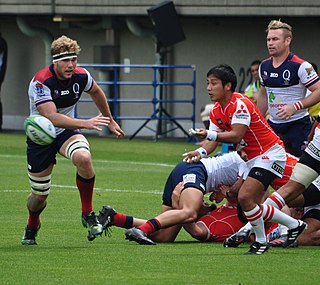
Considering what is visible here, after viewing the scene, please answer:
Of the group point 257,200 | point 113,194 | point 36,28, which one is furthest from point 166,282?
point 36,28

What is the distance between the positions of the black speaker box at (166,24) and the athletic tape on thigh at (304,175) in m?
15.5

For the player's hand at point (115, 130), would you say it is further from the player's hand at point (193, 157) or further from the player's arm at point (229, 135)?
the player's arm at point (229, 135)

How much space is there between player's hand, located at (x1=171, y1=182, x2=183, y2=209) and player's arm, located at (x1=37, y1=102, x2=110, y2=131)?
1117mm

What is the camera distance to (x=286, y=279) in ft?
31.2

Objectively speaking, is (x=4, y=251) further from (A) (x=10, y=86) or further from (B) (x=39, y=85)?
(A) (x=10, y=86)

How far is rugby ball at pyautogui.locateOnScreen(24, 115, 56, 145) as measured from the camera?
1138cm

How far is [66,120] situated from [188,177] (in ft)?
4.80

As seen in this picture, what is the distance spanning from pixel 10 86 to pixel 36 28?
2.79 metres

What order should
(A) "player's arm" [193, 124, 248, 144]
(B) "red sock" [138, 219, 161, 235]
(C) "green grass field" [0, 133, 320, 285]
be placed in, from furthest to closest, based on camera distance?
(B) "red sock" [138, 219, 161, 235]
(A) "player's arm" [193, 124, 248, 144]
(C) "green grass field" [0, 133, 320, 285]

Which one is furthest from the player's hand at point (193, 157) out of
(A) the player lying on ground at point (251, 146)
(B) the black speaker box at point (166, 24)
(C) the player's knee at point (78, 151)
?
(B) the black speaker box at point (166, 24)

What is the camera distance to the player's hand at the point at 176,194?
12.1 meters

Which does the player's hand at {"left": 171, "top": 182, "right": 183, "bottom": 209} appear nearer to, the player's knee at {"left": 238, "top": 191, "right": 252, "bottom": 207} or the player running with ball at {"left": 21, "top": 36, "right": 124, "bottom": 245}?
the player running with ball at {"left": 21, "top": 36, "right": 124, "bottom": 245}

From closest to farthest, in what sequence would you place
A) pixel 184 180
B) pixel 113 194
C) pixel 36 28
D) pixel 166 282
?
pixel 166 282 → pixel 184 180 → pixel 113 194 → pixel 36 28

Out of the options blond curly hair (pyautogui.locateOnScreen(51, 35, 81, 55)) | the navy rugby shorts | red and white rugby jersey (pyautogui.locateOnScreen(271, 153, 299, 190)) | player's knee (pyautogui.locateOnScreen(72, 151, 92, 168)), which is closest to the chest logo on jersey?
red and white rugby jersey (pyautogui.locateOnScreen(271, 153, 299, 190))
